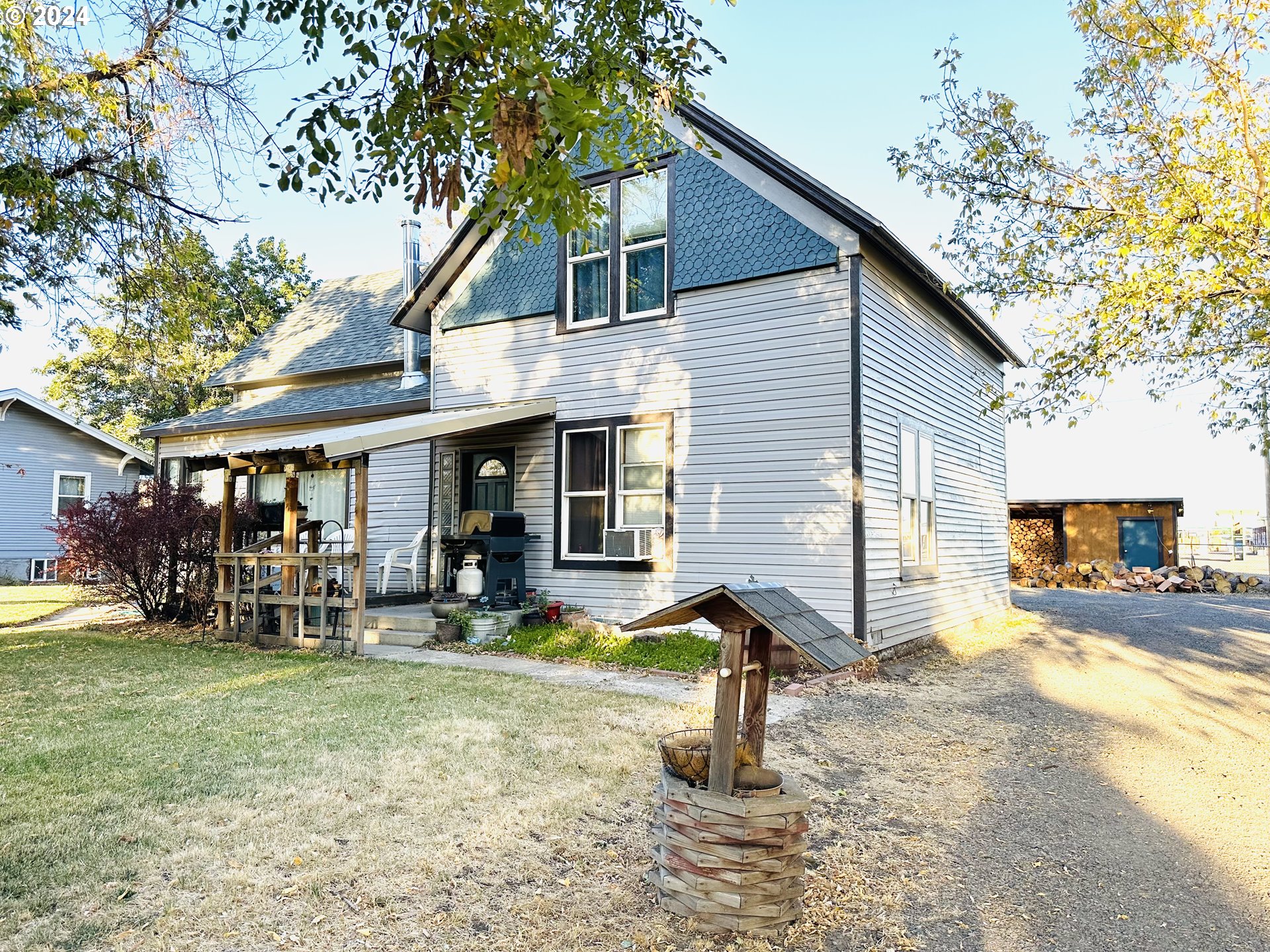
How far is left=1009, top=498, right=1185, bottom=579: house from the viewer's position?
23.3 m

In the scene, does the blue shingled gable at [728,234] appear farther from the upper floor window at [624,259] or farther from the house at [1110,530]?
the house at [1110,530]

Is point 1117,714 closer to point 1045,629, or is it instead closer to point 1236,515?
point 1045,629

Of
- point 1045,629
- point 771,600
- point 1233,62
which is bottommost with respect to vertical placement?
point 1045,629

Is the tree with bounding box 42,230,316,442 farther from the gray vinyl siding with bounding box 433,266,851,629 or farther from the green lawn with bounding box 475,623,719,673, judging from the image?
the green lawn with bounding box 475,623,719,673

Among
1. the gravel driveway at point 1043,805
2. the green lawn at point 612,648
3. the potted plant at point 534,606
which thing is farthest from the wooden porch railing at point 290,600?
the gravel driveway at point 1043,805

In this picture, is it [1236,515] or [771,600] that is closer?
[771,600]

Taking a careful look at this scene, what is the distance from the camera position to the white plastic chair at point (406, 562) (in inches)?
495

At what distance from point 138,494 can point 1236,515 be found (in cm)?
6061

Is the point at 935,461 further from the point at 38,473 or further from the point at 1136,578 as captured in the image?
the point at 38,473

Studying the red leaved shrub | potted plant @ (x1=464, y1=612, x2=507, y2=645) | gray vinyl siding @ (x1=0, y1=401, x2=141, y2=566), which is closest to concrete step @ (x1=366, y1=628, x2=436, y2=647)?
potted plant @ (x1=464, y1=612, x2=507, y2=645)

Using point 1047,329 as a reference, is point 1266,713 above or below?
below

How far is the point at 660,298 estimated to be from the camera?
10352 mm

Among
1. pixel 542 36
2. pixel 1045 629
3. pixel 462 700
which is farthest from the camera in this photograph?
pixel 1045 629

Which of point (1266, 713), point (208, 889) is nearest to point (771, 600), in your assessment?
point (208, 889)
